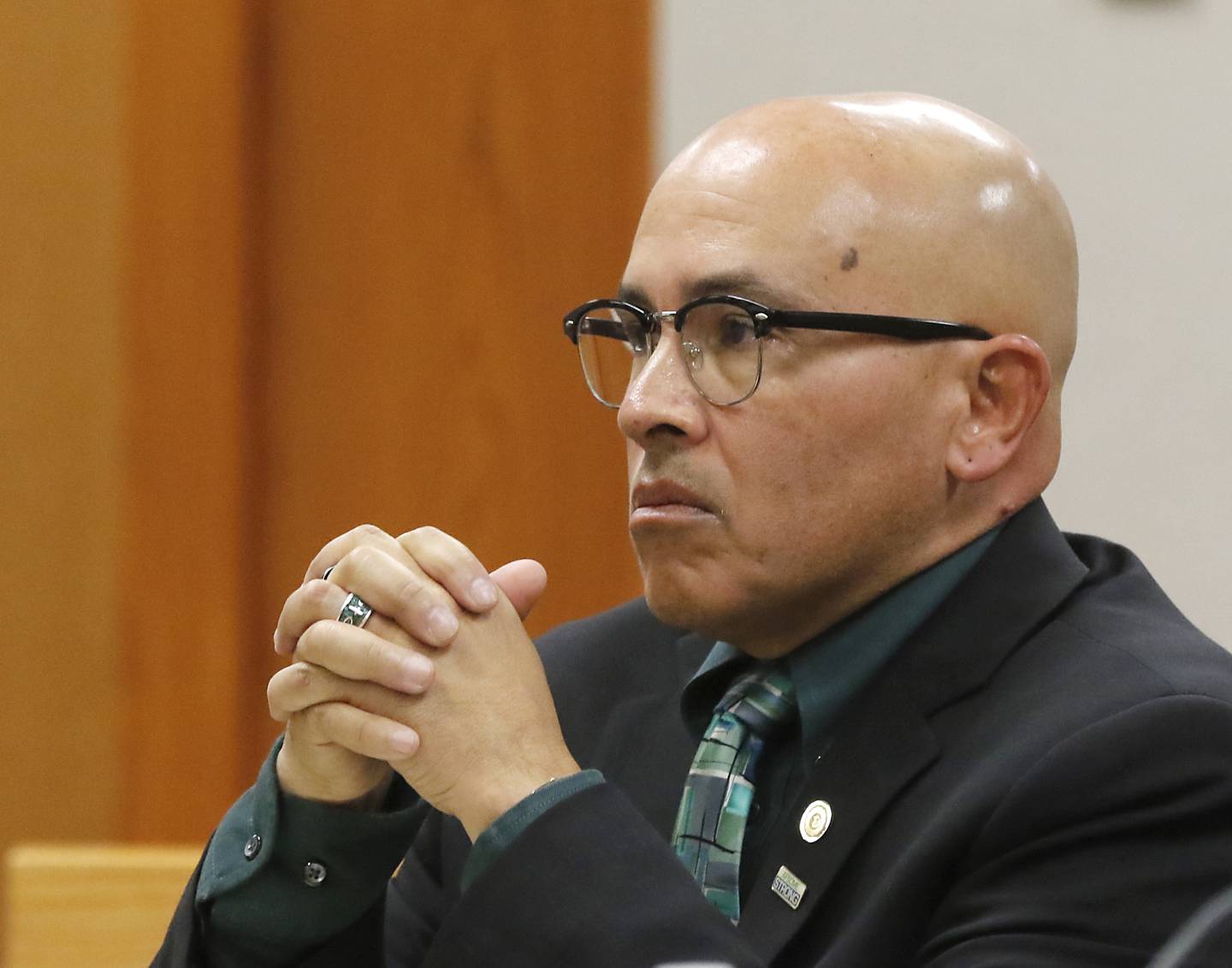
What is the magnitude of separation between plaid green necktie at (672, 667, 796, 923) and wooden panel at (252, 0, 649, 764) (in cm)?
101

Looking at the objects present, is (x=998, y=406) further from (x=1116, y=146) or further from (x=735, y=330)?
(x=1116, y=146)

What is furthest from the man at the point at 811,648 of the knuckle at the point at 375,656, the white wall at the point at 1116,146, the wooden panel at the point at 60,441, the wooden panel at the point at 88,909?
the wooden panel at the point at 60,441

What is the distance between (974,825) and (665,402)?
0.40 meters

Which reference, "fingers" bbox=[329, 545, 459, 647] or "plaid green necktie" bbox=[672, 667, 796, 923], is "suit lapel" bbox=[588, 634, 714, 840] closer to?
"plaid green necktie" bbox=[672, 667, 796, 923]

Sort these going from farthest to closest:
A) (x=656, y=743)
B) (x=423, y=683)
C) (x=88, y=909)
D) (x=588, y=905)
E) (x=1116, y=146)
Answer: (x=1116, y=146)
(x=88, y=909)
(x=656, y=743)
(x=423, y=683)
(x=588, y=905)

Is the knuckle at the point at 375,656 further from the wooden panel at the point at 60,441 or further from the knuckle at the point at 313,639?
the wooden panel at the point at 60,441

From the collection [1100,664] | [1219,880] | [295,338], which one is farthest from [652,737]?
[295,338]

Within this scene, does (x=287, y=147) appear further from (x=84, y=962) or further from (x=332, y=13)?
(x=84, y=962)

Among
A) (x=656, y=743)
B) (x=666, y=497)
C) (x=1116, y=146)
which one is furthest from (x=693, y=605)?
(x=1116, y=146)

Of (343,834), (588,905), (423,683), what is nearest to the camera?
(588,905)

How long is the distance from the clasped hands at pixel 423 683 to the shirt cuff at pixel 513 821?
0.01m

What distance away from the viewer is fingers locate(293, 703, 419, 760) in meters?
1.13

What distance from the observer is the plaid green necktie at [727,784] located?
1214 mm

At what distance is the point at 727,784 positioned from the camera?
1.25 m
